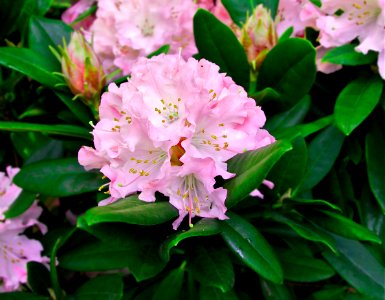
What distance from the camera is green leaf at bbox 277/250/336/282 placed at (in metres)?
1.17

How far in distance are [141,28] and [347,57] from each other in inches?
20.5

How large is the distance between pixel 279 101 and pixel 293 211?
242mm

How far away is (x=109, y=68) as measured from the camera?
1.42m

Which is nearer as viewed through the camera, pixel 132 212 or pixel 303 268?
pixel 132 212

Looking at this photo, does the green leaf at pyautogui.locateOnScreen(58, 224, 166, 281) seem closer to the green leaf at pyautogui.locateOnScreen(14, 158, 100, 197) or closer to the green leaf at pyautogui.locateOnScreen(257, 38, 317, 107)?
the green leaf at pyautogui.locateOnScreen(14, 158, 100, 197)

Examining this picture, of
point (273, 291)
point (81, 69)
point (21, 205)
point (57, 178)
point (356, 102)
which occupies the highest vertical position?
point (81, 69)

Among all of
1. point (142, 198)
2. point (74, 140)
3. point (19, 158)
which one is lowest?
point (19, 158)

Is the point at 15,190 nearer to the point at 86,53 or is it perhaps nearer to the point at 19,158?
the point at 19,158

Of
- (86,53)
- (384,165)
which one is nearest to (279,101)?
(384,165)

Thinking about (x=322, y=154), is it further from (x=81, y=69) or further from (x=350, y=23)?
(x=81, y=69)

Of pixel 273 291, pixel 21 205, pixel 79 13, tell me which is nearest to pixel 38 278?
pixel 21 205

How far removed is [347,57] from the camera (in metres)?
1.21

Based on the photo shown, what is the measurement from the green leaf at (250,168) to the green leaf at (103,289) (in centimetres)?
41

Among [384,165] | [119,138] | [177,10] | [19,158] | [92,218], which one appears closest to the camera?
[92,218]
